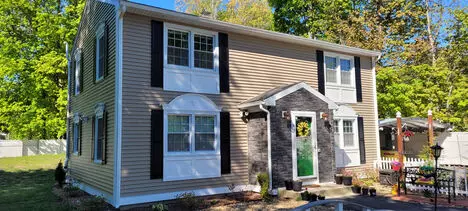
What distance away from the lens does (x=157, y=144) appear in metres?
9.49

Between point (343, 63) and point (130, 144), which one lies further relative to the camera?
point (343, 63)

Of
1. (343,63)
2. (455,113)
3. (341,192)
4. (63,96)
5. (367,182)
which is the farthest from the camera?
(63,96)

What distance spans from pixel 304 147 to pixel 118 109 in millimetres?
6035

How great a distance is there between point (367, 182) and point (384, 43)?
42.3 feet

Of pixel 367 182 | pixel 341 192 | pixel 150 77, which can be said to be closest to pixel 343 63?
pixel 367 182

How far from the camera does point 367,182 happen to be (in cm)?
1280

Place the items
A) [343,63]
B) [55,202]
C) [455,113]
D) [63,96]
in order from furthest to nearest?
[63,96]
[455,113]
[343,63]
[55,202]

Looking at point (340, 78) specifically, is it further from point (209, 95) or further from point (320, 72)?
point (209, 95)

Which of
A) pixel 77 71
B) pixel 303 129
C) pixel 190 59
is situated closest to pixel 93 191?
pixel 190 59

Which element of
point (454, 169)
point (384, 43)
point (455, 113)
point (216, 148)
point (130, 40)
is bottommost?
point (454, 169)

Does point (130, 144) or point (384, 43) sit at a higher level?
point (384, 43)

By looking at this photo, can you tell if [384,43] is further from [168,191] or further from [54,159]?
[54,159]

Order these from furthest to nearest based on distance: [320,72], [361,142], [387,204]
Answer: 1. [361,142]
2. [320,72]
3. [387,204]

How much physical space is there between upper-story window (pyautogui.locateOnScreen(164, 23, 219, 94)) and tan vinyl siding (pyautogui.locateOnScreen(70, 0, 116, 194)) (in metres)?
1.58
